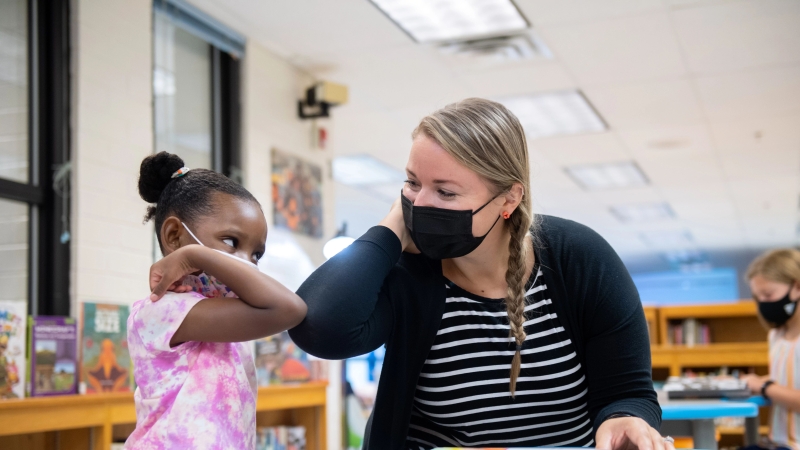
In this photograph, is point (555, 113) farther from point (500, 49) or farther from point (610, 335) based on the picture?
point (610, 335)

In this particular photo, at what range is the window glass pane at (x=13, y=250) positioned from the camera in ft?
10.00

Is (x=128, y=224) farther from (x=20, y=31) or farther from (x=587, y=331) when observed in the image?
(x=587, y=331)

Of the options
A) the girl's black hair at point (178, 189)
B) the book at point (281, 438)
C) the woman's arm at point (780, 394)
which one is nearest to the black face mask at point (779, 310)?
the woman's arm at point (780, 394)

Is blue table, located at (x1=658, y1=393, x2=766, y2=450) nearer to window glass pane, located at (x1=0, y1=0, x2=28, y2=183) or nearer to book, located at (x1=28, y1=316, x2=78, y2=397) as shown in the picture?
book, located at (x1=28, y1=316, x2=78, y2=397)

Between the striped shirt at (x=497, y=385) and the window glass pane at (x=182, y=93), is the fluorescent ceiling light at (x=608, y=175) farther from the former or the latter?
the striped shirt at (x=497, y=385)

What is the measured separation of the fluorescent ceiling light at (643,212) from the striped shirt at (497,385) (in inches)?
321

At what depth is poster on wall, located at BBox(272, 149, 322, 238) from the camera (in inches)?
180

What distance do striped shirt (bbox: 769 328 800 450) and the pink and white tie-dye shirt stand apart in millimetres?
2676

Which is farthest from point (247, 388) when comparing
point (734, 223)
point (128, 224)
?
point (734, 223)

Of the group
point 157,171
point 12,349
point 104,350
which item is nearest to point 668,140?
point 104,350

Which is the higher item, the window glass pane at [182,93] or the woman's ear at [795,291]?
the window glass pane at [182,93]

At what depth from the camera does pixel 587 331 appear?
145 cm

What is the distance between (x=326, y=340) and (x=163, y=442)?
31 cm

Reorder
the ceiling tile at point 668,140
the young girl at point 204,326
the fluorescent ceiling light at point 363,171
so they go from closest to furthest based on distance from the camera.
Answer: the young girl at point 204,326 < the ceiling tile at point 668,140 < the fluorescent ceiling light at point 363,171
